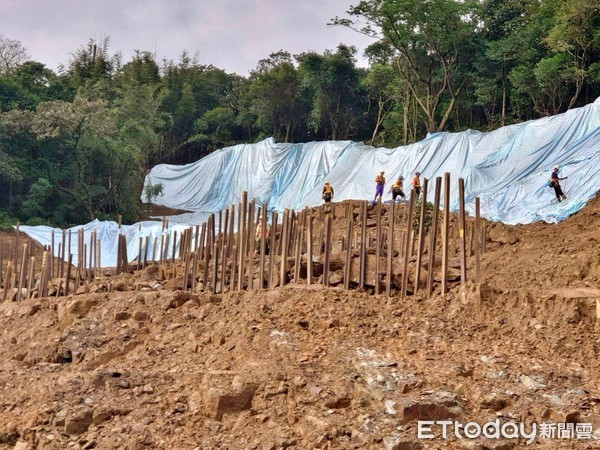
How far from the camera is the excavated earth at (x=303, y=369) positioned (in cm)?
400

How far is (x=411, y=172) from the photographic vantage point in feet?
59.1

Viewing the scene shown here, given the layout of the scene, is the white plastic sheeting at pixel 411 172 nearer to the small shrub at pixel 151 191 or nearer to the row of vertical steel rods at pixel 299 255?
the small shrub at pixel 151 191

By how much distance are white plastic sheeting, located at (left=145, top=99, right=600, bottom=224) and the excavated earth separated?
708cm

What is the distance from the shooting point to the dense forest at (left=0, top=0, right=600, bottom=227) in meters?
20.7

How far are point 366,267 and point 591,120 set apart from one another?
34.3ft

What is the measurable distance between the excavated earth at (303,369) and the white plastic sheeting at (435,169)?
7.08 meters

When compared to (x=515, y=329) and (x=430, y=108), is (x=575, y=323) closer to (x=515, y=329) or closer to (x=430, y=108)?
(x=515, y=329)

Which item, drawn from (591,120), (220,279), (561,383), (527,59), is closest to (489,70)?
(527,59)

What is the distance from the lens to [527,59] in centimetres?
2186

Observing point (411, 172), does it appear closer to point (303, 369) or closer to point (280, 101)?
point (280, 101)


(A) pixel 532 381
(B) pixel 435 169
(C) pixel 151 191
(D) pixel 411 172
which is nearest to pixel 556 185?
(B) pixel 435 169

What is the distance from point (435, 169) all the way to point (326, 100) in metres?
11.5

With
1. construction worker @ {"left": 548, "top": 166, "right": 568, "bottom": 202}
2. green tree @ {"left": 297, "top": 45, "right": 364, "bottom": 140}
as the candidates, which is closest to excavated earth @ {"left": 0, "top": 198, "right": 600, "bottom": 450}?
construction worker @ {"left": 548, "top": 166, "right": 568, "bottom": 202}

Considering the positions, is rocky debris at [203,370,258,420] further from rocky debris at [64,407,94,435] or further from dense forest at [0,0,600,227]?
dense forest at [0,0,600,227]
